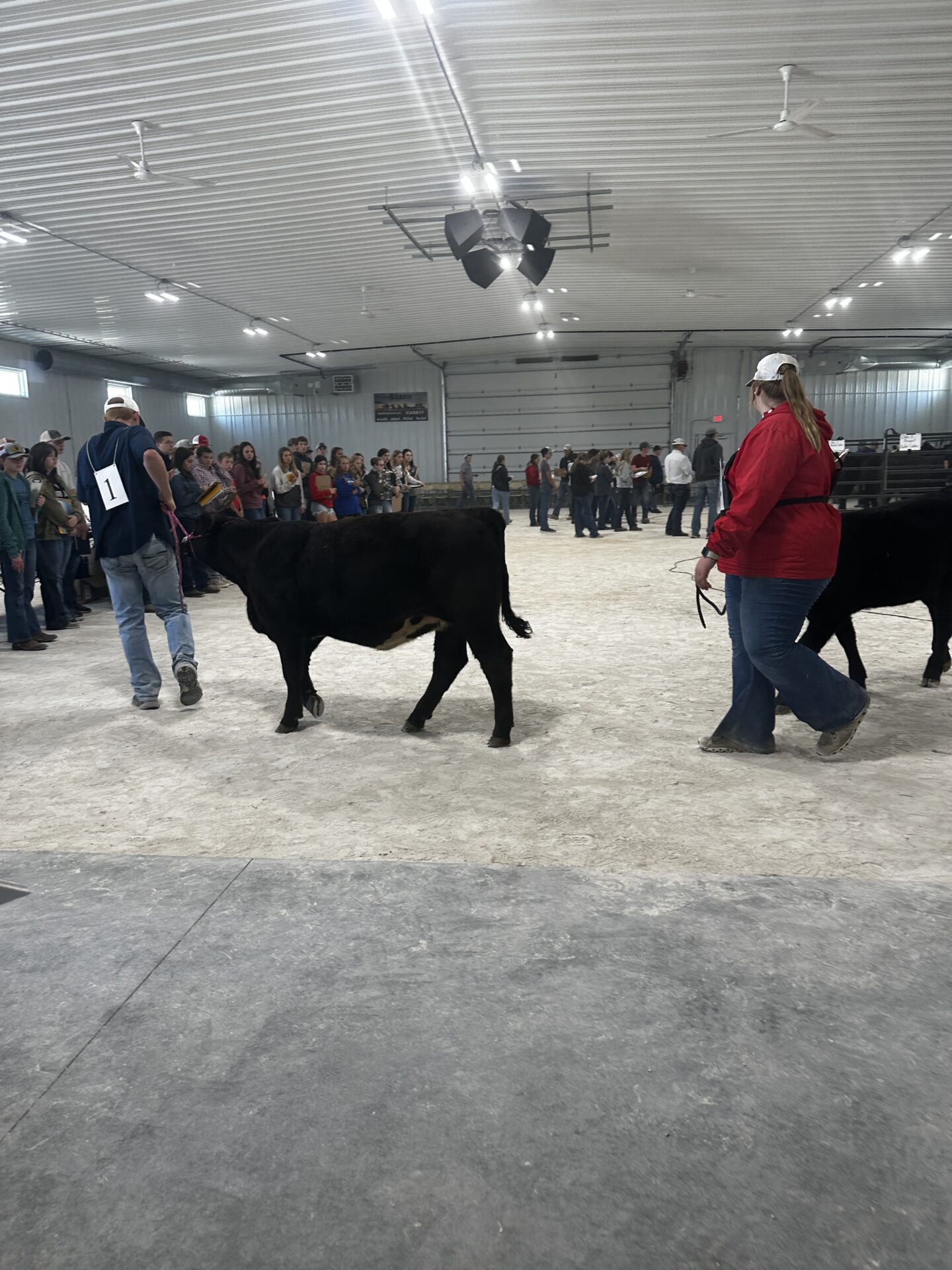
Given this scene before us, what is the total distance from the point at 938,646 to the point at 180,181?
9.23 meters

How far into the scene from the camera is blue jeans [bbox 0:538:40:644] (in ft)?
20.3

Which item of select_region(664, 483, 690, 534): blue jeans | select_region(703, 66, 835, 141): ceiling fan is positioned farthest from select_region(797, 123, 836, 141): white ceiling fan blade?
select_region(664, 483, 690, 534): blue jeans

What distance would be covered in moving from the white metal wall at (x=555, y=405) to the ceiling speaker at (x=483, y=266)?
508 inches

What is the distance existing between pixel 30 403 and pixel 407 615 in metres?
20.3

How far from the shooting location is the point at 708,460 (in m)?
13.0

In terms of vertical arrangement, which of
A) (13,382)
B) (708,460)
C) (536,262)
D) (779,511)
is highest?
(536,262)

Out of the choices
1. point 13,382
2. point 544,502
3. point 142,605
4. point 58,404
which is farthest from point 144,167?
point 58,404

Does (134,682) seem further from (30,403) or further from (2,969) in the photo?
(30,403)

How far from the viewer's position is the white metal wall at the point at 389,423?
2558 cm

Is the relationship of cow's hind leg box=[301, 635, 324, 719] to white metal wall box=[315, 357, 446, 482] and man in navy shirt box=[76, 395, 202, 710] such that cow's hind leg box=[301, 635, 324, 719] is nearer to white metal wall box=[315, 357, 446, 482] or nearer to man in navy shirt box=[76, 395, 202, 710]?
man in navy shirt box=[76, 395, 202, 710]

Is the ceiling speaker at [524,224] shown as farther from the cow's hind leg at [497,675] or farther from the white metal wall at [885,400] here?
the white metal wall at [885,400]

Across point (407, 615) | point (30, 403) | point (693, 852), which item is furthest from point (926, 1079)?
point (30, 403)

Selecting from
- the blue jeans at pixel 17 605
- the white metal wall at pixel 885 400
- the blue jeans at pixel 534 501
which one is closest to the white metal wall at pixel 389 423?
the blue jeans at pixel 534 501

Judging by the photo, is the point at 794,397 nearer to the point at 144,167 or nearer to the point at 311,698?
the point at 311,698
